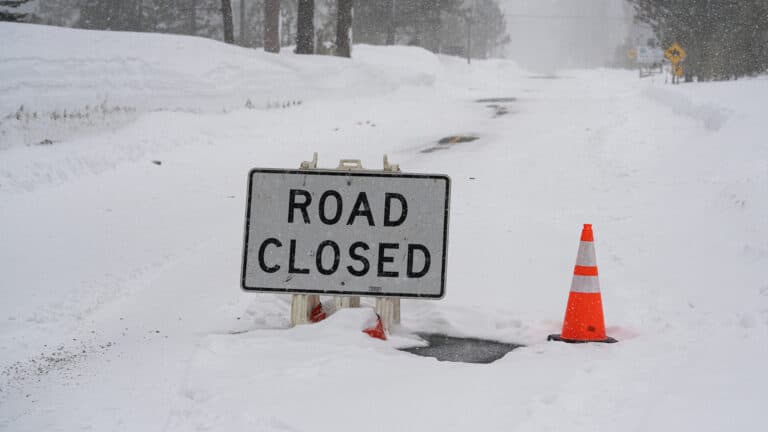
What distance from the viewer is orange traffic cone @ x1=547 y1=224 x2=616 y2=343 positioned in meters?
5.27

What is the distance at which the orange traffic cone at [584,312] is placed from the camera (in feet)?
17.3

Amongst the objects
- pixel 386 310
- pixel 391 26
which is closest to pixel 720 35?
pixel 386 310

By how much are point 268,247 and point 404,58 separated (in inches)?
1333

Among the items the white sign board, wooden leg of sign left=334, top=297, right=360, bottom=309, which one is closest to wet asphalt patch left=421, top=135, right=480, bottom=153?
wooden leg of sign left=334, top=297, right=360, bottom=309

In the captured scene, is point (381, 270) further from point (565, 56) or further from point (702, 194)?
point (565, 56)

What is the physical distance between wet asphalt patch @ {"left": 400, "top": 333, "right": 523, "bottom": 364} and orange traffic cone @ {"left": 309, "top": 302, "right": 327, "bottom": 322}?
66 centimetres

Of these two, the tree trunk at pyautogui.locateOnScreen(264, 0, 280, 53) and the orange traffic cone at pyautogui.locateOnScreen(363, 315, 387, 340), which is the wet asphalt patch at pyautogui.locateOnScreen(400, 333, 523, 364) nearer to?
the orange traffic cone at pyautogui.locateOnScreen(363, 315, 387, 340)

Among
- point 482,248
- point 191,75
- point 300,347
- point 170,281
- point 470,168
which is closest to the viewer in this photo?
point 300,347

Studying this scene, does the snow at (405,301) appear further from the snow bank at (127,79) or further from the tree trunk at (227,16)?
the tree trunk at (227,16)

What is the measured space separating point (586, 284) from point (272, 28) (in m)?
26.4

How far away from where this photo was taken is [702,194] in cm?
925

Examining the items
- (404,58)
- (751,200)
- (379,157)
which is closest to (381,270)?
(751,200)

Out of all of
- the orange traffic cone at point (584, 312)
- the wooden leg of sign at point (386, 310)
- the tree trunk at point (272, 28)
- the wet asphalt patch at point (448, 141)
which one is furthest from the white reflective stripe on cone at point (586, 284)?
the tree trunk at point (272, 28)

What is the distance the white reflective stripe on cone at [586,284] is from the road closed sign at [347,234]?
94cm
